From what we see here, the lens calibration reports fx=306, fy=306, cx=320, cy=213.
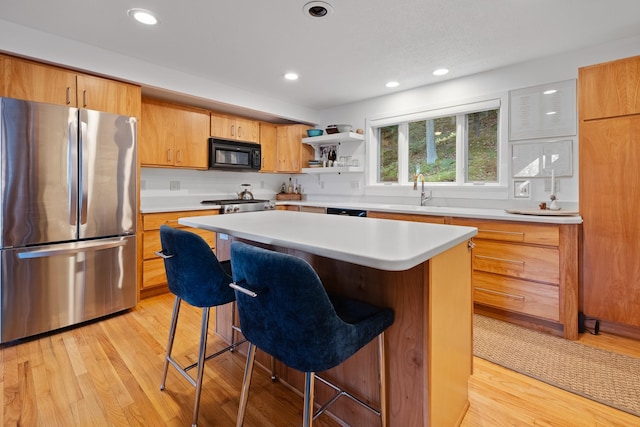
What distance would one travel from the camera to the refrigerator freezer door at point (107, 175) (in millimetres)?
2395

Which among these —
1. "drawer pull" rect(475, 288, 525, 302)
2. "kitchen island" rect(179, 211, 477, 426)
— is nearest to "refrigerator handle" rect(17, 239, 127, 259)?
"kitchen island" rect(179, 211, 477, 426)

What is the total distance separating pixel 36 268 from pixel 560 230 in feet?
12.5

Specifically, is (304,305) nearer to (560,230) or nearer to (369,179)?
(560,230)

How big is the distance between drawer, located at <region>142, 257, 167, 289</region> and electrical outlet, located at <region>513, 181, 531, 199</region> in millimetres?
3557

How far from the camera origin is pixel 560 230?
2.22m

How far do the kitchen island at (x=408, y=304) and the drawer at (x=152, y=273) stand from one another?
6.50ft

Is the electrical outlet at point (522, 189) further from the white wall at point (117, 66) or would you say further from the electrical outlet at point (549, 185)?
the white wall at point (117, 66)

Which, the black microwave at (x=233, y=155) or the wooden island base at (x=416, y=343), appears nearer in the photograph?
the wooden island base at (x=416, y=343)

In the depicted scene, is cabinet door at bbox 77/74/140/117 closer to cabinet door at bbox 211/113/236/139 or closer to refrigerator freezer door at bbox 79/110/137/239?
refrigerator freezer door at bbox 79/110/137/239

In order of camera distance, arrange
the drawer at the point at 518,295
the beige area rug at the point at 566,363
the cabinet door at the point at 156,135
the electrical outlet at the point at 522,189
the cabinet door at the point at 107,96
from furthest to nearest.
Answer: the cabinet door at the point at 156,135, the electrical outlet at the point at 522,189, the cabinet door at the point at 107,96, the drawer at the point at 518,295, the beige area rug at the point at 566,363

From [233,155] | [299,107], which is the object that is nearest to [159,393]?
[233,155]

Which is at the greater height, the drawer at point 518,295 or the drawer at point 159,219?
the drawer at point 159,219

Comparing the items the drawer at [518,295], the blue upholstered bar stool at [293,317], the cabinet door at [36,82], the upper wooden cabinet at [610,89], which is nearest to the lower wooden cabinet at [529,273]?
the drawer at [518,295]

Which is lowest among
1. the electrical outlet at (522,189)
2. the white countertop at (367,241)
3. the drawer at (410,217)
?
the white countertop at (367,241)
